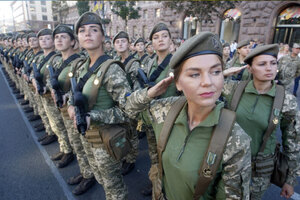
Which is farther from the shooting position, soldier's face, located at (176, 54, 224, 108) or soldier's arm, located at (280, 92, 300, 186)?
soldier's arm, located at (280, 92, 300, 186)

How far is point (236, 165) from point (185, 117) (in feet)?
1.45

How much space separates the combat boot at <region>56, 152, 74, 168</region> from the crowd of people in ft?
0.07

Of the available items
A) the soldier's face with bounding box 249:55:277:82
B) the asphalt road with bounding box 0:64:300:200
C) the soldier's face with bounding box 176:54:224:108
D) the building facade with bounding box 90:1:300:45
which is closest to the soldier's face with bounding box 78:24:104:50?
the soldier's face with bounding box 176:54:224:108

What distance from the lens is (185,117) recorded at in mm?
1349

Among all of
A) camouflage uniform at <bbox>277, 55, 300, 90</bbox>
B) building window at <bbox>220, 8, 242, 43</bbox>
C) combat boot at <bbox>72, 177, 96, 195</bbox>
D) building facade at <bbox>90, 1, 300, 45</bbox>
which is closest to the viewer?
combat boot at <bbox>72, 177, 96, 195</bbox>

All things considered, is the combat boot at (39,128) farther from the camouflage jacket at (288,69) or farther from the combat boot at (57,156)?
the camouflage jacket at (288,69)

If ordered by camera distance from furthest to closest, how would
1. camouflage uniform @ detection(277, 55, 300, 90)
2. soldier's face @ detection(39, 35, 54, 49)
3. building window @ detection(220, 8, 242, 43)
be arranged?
building window @ detection(220, 8, 242, 43), camouflage uniform @ detection(277, 55, 300, 90), soldier's face @ detection(39, 35, 54, 49)

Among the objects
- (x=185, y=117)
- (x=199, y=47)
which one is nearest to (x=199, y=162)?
(x=185, y=117)

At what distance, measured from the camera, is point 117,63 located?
2342mm

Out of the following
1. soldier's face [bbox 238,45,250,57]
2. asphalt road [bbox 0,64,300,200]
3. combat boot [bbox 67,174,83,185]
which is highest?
soldier's face [bbox 238,45,250,57]

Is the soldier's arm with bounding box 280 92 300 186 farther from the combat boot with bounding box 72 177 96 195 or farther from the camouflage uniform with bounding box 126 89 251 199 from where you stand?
the combat boot with bounding box 72 177 96 195

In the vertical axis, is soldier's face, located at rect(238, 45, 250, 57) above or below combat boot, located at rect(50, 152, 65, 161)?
above

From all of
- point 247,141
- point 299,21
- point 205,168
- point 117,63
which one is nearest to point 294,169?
point 247,141

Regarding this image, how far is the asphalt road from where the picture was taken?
9.89 ft
